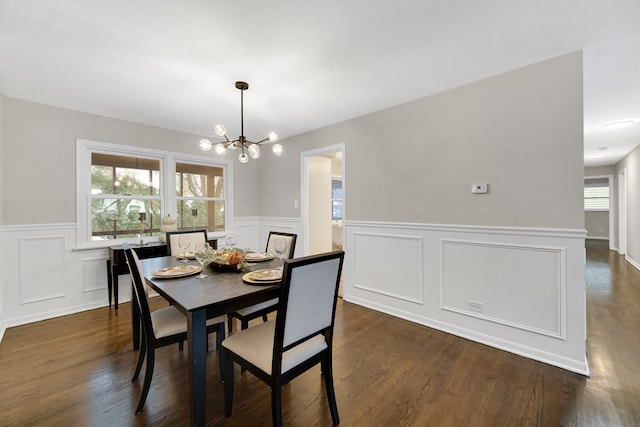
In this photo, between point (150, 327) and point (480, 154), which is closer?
point (150, 327)

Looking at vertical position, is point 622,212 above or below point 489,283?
above

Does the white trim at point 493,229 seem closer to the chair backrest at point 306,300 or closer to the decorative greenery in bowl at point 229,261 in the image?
the chair backrest at point 306,300

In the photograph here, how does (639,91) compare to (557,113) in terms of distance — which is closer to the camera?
(557,113)

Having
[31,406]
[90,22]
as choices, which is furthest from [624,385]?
[90,22]

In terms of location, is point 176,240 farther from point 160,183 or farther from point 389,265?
point 389,265

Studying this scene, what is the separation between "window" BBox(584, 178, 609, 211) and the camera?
852 centimetres

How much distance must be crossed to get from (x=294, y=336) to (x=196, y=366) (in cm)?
49

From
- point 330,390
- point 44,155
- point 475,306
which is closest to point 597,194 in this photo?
point 475,306

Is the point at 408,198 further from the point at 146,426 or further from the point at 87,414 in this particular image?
the point at 87,414

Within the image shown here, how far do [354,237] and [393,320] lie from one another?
43.0 inches

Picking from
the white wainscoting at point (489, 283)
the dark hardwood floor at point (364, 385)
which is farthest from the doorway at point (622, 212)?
the white wainscoting at point (489, 283)

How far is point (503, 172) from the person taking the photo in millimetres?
2402

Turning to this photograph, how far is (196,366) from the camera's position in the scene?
4.36ft

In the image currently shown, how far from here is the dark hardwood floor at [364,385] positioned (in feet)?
5.26
